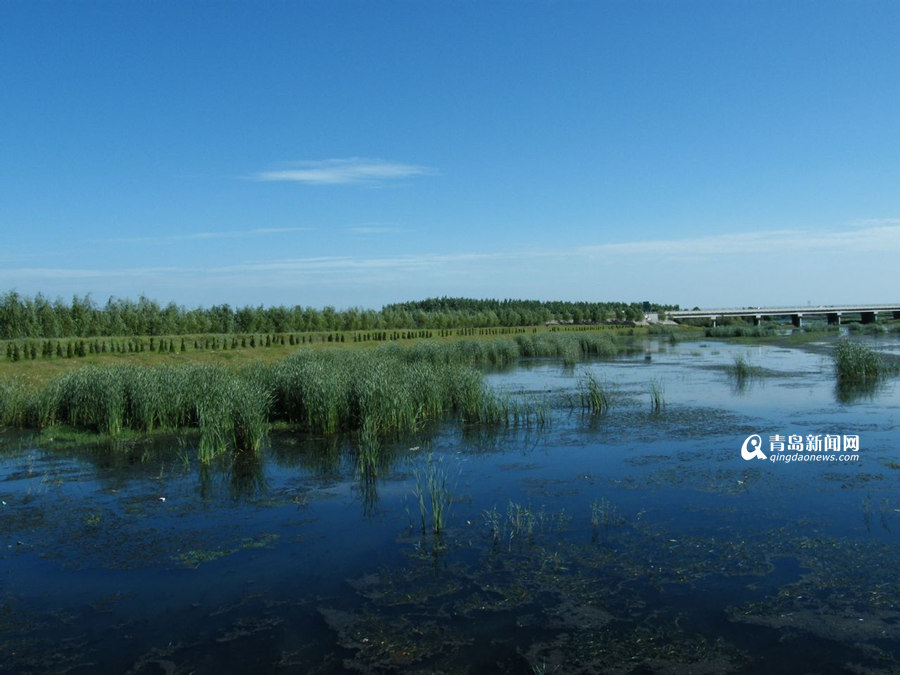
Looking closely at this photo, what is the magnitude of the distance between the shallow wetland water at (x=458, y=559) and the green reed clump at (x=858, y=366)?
1093 cm

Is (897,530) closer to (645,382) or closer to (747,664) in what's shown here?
(747,664)

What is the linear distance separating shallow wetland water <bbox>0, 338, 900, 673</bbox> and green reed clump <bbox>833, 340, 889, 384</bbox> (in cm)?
1093

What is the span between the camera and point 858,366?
23.6 m

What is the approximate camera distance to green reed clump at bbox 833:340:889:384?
76.9 feet

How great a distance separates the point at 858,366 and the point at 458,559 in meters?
21.3

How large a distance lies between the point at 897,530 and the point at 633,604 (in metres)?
4.06

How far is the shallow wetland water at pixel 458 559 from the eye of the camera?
5816mm

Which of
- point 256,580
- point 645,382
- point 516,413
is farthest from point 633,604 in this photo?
point 645,382

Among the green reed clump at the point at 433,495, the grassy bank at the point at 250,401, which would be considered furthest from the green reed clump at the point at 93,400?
the green reed clump at the point at 433,495

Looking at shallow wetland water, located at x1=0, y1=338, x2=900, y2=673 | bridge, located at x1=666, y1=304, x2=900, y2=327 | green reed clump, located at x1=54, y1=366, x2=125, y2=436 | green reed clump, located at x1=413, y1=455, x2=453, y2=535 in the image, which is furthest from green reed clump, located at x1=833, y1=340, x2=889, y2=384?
bridge, located at x1=666, y1=304, x2=900, y2=327

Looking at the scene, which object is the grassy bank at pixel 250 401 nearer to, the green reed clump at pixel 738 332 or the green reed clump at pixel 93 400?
the green reed clump at pixel 93 400

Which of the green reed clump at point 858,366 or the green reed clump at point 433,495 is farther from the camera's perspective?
the green reed clump at point 858,366

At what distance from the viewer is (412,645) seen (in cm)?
591

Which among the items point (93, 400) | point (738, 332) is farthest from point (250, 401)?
point (738, 332)
